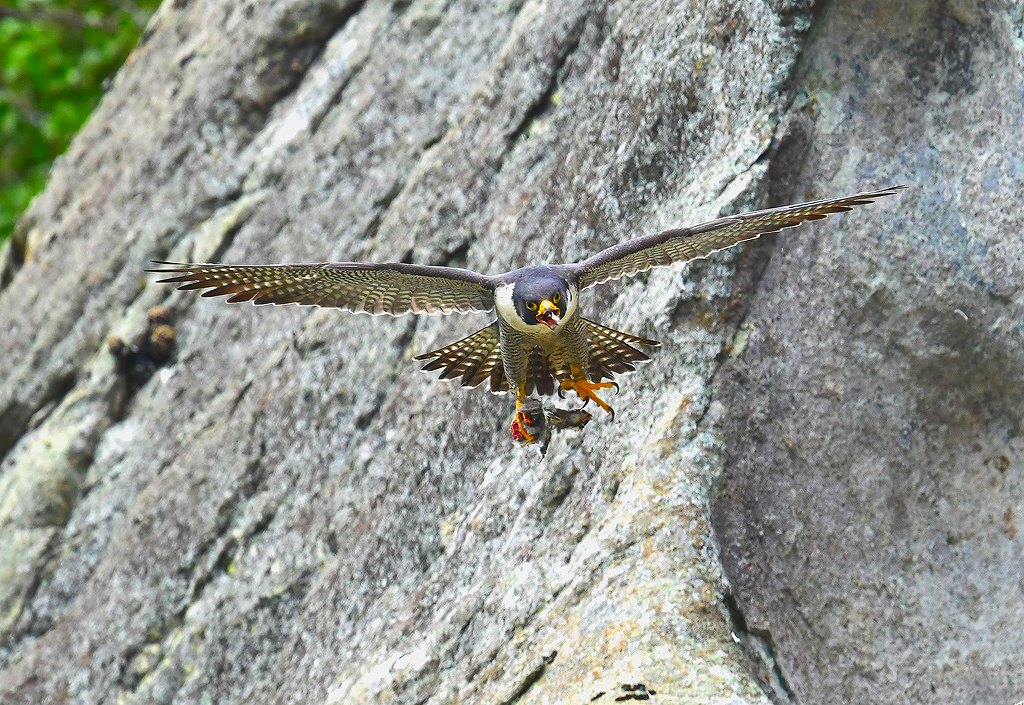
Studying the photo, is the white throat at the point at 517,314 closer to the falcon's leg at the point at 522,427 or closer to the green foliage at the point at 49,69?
the falcon's leg at the point at 522,427

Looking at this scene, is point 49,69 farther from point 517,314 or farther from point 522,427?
point 522,427

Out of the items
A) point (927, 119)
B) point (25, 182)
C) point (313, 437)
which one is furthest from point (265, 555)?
point (25, 182)

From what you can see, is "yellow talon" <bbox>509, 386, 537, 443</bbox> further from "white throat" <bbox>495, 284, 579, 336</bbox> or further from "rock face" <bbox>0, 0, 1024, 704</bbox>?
"white throat" <bbox>495, 284, 579, 336</bbox>

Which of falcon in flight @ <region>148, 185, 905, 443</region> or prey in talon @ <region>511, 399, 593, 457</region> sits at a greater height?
falcon in flight @ <region>148, 185, 905, 443</region>

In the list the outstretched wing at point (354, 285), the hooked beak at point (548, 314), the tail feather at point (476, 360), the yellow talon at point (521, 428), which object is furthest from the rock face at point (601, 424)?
the outstretched wing at point (354, 285)

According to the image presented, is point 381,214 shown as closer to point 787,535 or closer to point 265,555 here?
point 265,555

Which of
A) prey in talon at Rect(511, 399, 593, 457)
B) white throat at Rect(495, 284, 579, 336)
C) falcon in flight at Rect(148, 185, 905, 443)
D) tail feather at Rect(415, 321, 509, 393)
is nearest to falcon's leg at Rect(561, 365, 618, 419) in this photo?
falcon in flight at Rect(148, 185, 905, 443)
